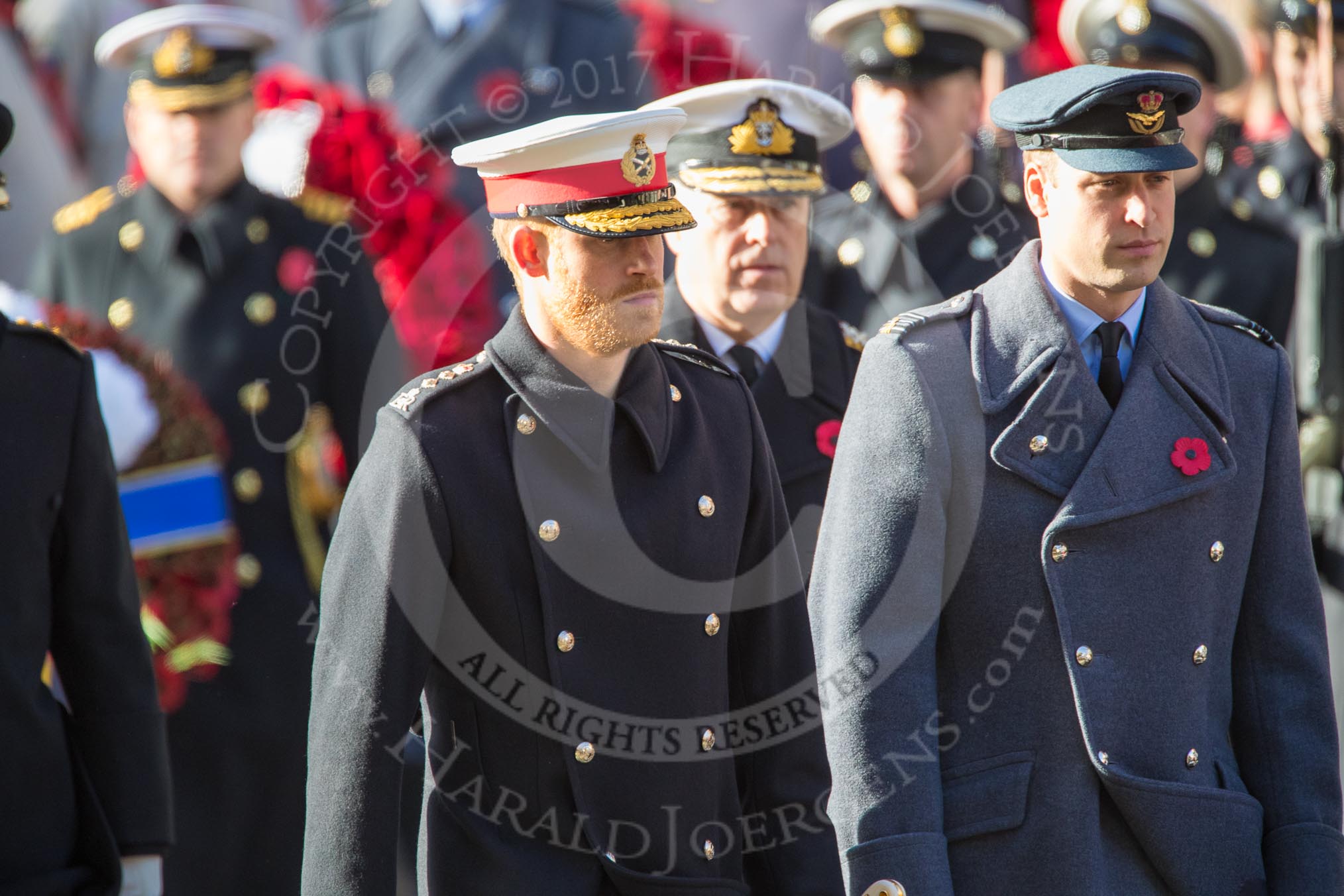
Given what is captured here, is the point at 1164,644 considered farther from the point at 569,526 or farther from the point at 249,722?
the point at 249,722

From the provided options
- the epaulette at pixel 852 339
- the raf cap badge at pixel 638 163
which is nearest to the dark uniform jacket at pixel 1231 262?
the epaulette at pixel 852 339

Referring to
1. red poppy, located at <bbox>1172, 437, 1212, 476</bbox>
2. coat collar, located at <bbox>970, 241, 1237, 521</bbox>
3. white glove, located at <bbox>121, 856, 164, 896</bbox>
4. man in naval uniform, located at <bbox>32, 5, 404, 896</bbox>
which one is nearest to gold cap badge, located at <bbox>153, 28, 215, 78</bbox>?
man in naval uniform, located at <bbox>32, 5, 404, 896</bbox>

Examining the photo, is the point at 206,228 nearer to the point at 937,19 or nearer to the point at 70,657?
the point at 937,19

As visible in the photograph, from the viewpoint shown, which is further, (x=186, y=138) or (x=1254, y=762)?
(x=186, y=138)

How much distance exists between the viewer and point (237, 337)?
6.07m

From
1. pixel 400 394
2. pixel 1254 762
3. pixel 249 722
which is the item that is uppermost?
pixel 400 394

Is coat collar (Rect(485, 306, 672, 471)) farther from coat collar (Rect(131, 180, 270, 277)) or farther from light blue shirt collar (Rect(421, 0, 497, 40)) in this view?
light blue shirt collar (Rect(421, 0, 497, 40))

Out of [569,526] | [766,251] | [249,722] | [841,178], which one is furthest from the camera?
[841,178]

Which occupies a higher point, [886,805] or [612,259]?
[612,259]

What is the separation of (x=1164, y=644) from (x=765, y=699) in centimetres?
71

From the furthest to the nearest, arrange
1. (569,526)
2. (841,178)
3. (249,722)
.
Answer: (841,178)
(249,722)
(569,526)

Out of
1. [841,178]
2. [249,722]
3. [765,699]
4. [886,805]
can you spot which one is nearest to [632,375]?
[765,699]

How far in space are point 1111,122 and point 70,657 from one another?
216 cm

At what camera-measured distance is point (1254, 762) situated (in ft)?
12.3
